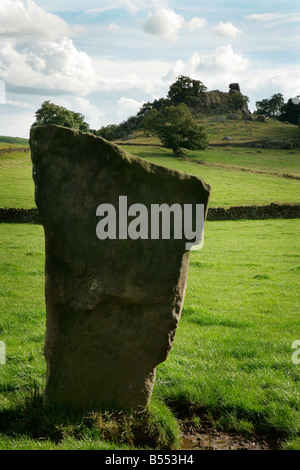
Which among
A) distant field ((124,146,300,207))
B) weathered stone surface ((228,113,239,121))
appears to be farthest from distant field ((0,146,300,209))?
weathered stone surface ((228,113,239,121))

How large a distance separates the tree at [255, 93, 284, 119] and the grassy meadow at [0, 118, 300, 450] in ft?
533

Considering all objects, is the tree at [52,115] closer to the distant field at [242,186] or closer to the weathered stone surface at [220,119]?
the distant field at [242,186]

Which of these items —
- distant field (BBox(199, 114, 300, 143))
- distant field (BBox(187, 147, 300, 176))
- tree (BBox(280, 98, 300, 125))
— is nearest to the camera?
distant field (BBox(187, 147, 300, 176))

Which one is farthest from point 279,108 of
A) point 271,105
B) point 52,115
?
point 52,115

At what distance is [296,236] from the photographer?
26688mm

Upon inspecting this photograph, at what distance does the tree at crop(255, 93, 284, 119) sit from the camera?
166 meters

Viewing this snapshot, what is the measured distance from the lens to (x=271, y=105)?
169125 millimetres

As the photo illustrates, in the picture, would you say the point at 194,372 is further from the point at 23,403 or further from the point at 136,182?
the point at 136,182

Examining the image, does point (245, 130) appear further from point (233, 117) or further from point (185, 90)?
point (185, 90)

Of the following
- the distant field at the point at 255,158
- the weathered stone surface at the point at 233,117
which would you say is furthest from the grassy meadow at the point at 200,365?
the weathered stone surface at the point at 233,117

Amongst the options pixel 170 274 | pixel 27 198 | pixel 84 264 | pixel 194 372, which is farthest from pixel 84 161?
pixel 27 198

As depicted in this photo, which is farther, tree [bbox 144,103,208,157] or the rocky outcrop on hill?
the rocky outcrop on hill

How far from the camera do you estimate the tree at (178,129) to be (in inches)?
3034

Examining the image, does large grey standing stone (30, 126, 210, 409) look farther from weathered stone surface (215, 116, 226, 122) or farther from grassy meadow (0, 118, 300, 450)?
weathered stone surface (215, 116, 226, 122)
